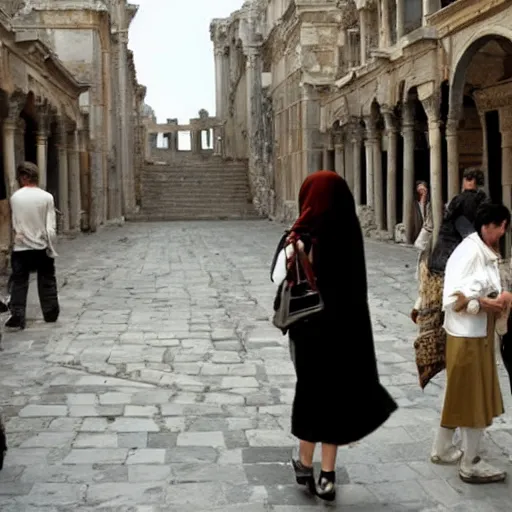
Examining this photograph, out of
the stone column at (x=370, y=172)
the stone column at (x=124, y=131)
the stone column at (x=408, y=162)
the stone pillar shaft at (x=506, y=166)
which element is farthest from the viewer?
the stone column at (x=124, y=131)

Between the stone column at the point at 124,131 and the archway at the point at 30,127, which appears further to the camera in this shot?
the stone column at the point at 124,131

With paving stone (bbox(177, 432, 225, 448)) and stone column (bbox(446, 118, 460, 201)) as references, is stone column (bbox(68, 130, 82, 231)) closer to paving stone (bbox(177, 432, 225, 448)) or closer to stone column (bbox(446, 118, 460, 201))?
stone column (bbox(446, 118, 460, 201))

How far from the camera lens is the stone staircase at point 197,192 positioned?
32938 mm

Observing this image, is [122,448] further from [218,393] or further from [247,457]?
[218,393]

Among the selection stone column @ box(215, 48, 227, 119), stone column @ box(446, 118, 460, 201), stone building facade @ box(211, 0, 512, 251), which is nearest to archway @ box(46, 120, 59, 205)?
stone building facade @ box(211, 0, 512, 251)

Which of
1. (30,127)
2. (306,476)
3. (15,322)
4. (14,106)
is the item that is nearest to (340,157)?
(30,127)

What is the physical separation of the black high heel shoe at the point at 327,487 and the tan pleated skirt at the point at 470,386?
0.66 meters

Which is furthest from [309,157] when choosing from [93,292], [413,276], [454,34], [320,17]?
[93,292]

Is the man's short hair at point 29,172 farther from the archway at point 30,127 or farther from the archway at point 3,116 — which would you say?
the archway at point 30,127

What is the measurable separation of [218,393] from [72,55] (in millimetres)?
20939

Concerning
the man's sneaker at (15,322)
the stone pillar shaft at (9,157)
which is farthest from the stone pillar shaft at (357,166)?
the man's sneaker at (15,322)

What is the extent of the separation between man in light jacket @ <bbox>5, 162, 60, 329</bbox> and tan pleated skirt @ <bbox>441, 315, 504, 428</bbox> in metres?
5.53

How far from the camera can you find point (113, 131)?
30344 mm

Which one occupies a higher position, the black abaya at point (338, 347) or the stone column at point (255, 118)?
the stone column at point (255, 118)
